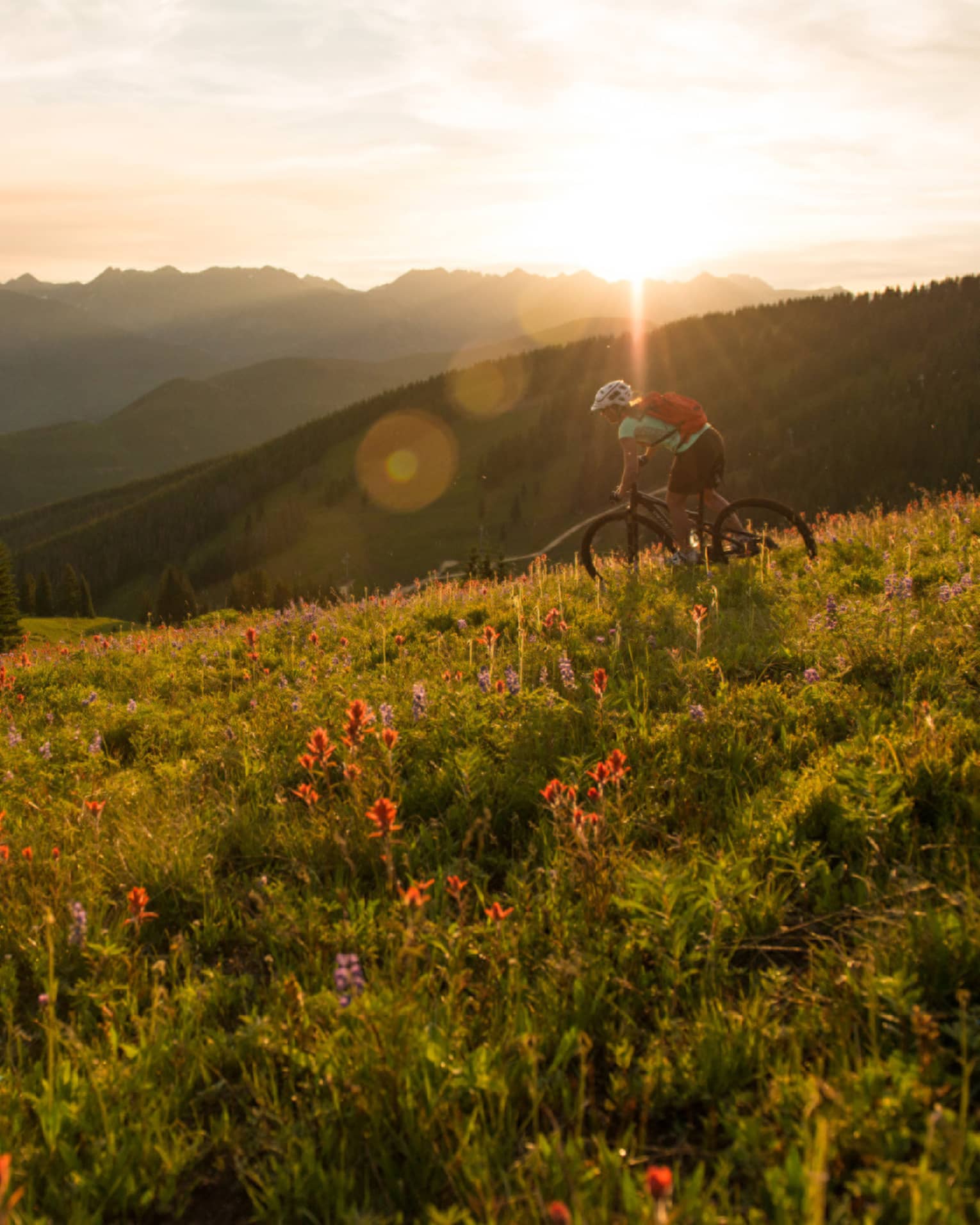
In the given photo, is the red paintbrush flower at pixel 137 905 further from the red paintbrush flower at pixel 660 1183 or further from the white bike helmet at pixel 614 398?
the white bike helmet at pixel 614 398

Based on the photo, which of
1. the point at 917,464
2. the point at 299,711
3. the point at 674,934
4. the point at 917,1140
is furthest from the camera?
the point at 917,464

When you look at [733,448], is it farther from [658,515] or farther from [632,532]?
[632,532]

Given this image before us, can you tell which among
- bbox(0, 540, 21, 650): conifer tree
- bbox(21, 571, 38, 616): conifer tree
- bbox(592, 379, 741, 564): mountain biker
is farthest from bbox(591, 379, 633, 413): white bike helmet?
bbox(21, 571, 38, 616): conifer tree

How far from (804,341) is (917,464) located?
6101 centimetres

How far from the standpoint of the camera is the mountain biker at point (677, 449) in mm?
10805

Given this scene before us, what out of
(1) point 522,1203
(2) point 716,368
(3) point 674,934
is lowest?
(1) point 522,1203

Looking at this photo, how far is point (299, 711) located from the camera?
603cm

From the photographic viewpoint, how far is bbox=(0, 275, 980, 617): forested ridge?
130125 millimetres

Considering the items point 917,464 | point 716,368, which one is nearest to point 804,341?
point 716,368

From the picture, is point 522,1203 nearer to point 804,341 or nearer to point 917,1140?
point 917,1140

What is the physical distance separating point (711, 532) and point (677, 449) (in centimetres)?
128

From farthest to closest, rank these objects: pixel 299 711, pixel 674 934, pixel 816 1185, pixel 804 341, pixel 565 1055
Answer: pixel 804 341 → pixel 299 711 → pixel 674 934 → pixel 565 1055 → pixel 816 1185

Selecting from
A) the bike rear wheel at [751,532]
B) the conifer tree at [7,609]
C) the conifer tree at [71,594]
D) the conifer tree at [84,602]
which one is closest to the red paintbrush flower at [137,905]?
the bike rear wheel at [751,532]

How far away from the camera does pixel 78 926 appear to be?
3264 millimetres
